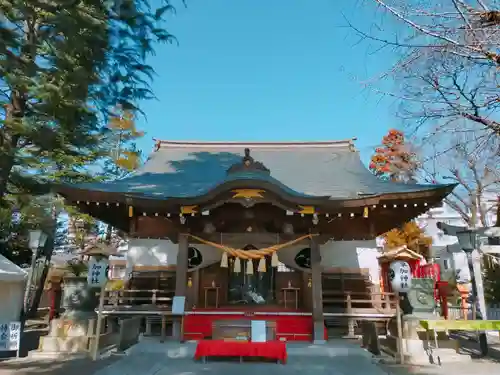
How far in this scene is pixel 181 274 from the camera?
8781 millimetres

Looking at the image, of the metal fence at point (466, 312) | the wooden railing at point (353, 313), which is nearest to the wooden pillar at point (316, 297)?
the wooden railing at point (353, 313)

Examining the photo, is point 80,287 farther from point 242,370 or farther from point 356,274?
point 356,274

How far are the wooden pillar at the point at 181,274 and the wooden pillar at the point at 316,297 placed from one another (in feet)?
10.0

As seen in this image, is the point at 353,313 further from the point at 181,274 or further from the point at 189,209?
the point at 189,209

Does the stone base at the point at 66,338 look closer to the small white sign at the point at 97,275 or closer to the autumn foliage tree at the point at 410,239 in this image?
the small white sign at the point at 97,275

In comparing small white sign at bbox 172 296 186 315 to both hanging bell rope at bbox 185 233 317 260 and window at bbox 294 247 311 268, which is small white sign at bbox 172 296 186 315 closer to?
hanging bell rope at bbox 185 233 317 260

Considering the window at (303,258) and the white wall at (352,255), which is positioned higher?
the white wall at (352,255)

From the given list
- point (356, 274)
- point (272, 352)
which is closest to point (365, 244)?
point (356, 274)

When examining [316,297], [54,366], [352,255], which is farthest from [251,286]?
[54,366]

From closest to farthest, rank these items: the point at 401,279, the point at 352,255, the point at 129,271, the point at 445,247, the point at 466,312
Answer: the point at 401,279 → the point at 129,271 → the point at 352,255 → the point at 466,312 → the point at 445,247

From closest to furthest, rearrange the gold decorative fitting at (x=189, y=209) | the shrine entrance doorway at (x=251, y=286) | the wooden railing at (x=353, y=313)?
the gold decorative fitting at (x=189, y=209) → the wooden railing at (x=353, y=313) → the shrine entrance doorway at (x=251, y=286)

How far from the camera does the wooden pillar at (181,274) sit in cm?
864

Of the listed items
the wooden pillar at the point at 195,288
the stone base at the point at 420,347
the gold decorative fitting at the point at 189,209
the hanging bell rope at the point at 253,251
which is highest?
the gold decorative fitting at the point at 189,209

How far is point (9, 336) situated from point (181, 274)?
11.9ft
